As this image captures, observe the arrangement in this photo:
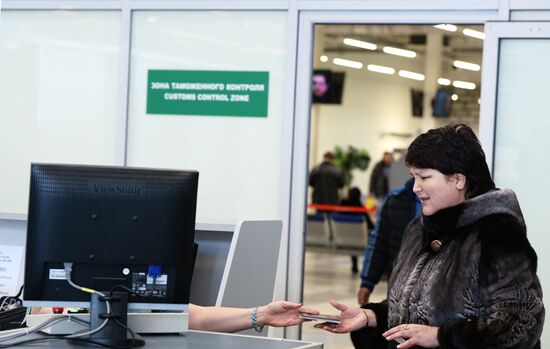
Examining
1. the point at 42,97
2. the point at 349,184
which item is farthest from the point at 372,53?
the point at 42,97

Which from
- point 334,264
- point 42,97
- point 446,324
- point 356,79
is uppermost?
point 356,79

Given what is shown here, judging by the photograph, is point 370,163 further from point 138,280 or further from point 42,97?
point 138,280

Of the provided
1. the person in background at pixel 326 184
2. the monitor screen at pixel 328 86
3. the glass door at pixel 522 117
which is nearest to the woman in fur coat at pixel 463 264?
the glass door at pixel 522 117

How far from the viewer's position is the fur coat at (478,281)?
3.46 m

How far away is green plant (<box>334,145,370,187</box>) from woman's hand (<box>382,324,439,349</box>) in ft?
74.5

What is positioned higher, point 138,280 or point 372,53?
point 372,53

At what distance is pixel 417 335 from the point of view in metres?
3.52

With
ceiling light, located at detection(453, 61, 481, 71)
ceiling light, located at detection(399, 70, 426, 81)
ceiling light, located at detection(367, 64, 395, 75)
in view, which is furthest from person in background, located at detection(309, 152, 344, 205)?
ceiling light, located at detection(367, 64, 395, 75)

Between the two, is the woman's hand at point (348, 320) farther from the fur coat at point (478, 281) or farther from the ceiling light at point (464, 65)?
the ceiling light at point (464, 65)

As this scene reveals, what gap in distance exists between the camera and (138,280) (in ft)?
11.9

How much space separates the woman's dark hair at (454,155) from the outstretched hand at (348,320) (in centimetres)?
60

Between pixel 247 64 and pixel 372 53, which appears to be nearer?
pixel 247 64

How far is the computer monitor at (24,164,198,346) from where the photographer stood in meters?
3.54

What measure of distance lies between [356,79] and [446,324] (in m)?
24.9
